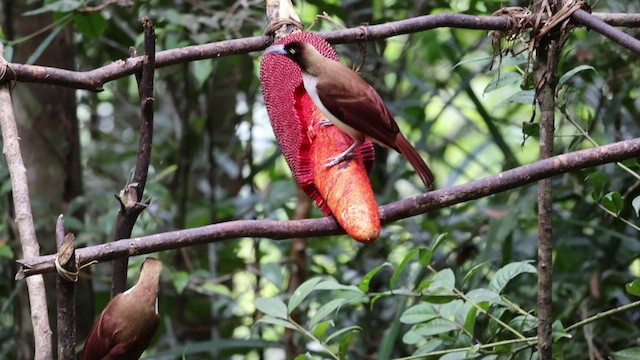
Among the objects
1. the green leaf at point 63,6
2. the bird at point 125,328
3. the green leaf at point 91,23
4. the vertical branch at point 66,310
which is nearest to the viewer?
the vertical branch at point 66,310

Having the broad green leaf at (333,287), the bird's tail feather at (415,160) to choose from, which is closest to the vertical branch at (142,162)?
the bird's tail feather at (415,160)

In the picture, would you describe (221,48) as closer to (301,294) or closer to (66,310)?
(301,294)

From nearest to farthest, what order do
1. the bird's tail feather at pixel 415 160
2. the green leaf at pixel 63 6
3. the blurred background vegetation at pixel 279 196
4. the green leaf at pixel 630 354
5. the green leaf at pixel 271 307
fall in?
1. the bird's tail feather at pixel 415 160
2. the green leaf at pixel 630 354
3. the green leaf at pixel 271 307
4. the green leaf at pixel 63 6
5. the blurred background vegetation at pixel 279 196

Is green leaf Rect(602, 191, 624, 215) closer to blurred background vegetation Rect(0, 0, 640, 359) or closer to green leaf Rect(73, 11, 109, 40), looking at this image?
blurred background vegetation Rect(0, 0, 640, 359)

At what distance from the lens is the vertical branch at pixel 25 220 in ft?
3.89

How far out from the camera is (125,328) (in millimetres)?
1205

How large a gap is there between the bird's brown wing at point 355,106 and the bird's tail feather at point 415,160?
2cm

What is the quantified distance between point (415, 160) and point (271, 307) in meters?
0.52

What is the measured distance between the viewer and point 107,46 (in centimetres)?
304

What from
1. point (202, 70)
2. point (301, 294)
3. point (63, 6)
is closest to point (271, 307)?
point (301, 294)

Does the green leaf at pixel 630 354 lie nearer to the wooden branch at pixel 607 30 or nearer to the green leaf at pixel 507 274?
the green leaf at pixel 507 274

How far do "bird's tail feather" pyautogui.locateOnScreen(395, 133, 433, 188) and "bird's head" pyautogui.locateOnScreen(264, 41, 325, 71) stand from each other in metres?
0.18

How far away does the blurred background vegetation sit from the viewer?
7.71ft

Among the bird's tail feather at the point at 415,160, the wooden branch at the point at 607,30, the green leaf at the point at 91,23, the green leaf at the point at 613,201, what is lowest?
the green leaf at the point at 613,201
